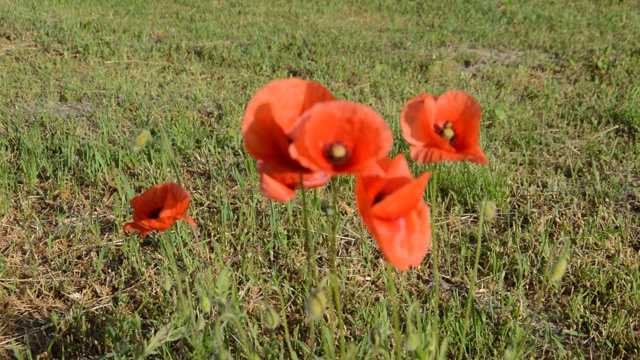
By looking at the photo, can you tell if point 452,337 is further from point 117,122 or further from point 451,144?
point 117,122

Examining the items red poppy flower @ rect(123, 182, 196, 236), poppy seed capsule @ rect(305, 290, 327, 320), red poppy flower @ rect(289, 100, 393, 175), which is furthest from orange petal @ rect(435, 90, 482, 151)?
red poppy flower @ rect(123, 182, 196, 236)

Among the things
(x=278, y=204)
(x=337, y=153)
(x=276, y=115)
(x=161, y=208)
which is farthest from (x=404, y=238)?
(x=278, y=204)

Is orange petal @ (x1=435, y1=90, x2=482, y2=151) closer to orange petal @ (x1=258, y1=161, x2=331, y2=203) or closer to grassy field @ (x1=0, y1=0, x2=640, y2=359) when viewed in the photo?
grassy field @ (x1=0, y1=0, x2=640, y2=359)

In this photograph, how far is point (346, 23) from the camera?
6.27m

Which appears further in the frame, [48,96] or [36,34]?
[36,34]

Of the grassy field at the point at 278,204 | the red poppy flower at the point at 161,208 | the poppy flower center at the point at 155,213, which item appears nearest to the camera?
the red poppy flower at the point at 161,208

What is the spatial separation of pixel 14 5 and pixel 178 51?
1.87 metres

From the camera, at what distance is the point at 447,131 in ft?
4.24

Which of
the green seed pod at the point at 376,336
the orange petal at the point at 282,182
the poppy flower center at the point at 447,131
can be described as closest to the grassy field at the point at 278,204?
the green seed pod at the point at 376,336

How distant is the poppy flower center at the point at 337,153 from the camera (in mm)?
1046

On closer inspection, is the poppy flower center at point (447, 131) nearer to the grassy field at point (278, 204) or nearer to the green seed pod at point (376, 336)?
the grassy field at point (278, 204)

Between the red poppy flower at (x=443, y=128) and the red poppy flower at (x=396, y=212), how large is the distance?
102 millimetres

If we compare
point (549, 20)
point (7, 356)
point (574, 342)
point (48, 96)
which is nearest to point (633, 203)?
point (574, 342)

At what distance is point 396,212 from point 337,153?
15cm
